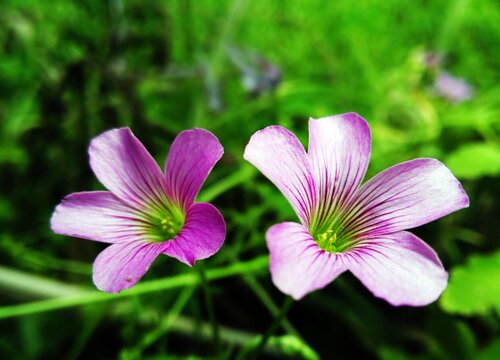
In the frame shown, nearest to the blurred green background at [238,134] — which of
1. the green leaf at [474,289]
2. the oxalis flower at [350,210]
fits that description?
the green leaf at [474,289]

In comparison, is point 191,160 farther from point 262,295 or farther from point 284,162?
point 262,295

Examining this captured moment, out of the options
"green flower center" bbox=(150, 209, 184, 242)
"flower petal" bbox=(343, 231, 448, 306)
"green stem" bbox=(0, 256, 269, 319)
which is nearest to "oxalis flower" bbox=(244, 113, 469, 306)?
"flower petal" bbox=(343, 231, 448, 306)

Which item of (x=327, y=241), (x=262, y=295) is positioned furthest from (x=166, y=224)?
(x=262, y=295)

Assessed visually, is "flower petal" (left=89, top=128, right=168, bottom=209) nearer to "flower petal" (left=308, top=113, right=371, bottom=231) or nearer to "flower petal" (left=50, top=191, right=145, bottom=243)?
"flower petal" (left=50, top=191, right=145, bottom=243)

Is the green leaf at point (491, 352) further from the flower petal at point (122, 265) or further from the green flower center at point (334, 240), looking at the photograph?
the flower petal at point (122, 265)

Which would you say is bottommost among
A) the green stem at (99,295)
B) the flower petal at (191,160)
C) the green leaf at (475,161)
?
the green stem at (99,295)

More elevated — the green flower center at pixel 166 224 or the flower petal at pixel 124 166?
the flower petal at pixel 124 166
